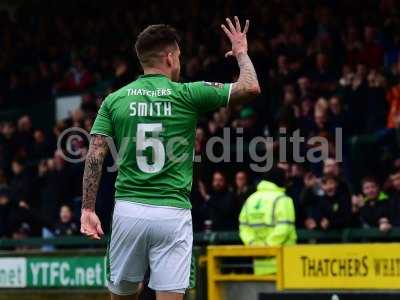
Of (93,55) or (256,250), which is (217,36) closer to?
(93,55)

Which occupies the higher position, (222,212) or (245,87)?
(245,87)

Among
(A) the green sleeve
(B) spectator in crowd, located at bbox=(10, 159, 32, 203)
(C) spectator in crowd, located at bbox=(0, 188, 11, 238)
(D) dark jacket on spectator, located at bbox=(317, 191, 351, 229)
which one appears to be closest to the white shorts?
(A) the green sleeve

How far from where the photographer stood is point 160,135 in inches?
269

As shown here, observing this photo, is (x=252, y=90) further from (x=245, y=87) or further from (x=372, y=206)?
(x=372, y=206)

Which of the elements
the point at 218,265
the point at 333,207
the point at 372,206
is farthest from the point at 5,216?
the point at 372,206

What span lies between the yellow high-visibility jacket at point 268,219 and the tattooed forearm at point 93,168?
5.03 metres

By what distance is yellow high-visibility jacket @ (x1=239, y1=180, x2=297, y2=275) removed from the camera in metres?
11.9

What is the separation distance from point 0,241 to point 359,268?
645 centimetres

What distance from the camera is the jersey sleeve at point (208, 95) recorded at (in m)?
6.77

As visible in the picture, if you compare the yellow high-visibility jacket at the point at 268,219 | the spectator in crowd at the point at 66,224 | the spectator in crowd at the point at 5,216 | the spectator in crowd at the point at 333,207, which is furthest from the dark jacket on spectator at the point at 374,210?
the spectator in crowd at the point at 5,216

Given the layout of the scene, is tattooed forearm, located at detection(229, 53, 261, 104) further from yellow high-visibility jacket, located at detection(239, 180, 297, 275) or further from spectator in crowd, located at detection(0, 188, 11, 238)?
spectator in crowd, located at detection(0, 188, 11, 238)

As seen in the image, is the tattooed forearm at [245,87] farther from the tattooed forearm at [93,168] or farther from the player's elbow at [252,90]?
the tattooed forearm at [93,168]

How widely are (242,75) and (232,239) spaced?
672 cm

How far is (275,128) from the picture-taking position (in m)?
15.3
